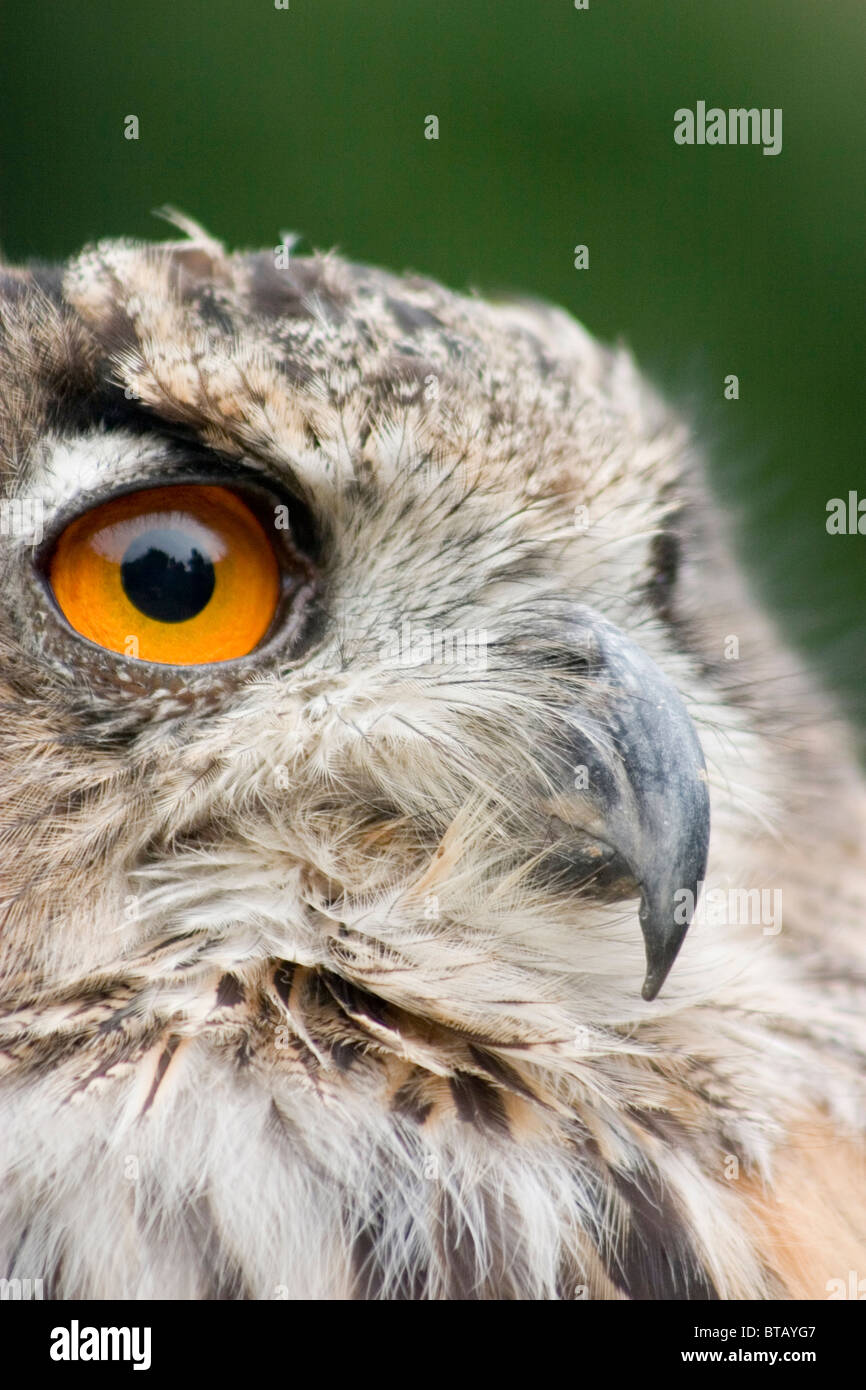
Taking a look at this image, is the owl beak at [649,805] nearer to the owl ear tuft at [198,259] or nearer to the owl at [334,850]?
the owl at [334,850]

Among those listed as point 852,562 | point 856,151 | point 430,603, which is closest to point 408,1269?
point 430,603

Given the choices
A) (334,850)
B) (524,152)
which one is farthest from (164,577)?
(524,152)

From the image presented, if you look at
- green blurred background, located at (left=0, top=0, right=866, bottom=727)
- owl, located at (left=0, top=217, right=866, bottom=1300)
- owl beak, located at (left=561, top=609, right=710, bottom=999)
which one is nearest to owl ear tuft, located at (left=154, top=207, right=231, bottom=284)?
owl, located at (left=0, top=217, right=866, bottom=1300)

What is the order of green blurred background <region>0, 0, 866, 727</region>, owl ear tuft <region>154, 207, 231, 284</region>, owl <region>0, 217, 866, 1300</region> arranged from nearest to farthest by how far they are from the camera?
owl <region>0, 217, 866, 1300</region> < owl ear tuft <region>154, 207, 231, 284</region> < green blurred background <region>0, 0, 866, 727</region>

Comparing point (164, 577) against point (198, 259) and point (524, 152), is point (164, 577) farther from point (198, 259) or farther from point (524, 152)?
point (524, 152)

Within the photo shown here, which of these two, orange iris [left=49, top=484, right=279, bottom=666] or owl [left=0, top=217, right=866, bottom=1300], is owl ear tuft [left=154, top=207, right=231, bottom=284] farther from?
orange iris [left=49, top=484, right=279, bottom=666]

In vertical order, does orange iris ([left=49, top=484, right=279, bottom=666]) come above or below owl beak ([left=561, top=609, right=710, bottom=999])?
above

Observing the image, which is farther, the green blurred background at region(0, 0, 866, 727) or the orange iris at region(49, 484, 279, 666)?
the green blurred background at region(0, 0, 866, 727)
